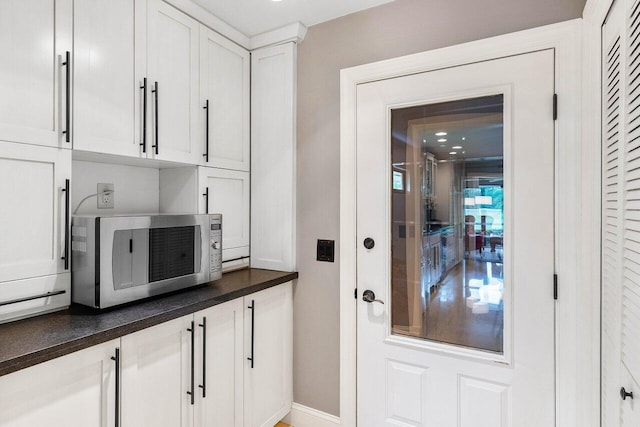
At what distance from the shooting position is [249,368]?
1.83 metres

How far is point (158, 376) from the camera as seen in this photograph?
1.39 m

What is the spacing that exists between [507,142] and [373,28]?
944mm

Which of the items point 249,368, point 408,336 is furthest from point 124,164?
point 408,336

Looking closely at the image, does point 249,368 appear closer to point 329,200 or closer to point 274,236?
point 274,236

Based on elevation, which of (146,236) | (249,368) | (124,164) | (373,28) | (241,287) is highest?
(373,28)

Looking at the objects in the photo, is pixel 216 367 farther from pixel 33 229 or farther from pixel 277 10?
pixel 277 10

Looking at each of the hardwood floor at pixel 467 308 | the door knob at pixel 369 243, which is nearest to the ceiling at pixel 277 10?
the door knob at pixel 369 243

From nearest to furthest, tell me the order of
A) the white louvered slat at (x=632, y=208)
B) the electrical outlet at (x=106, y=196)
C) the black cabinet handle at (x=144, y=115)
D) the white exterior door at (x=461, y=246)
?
the white louvered slat at (x=632, y=208) < the white exterior door at (x=461, y=246) < the black cabinet handle at (x=144, y=115) < the electrical outlet at (x=106, y=196)

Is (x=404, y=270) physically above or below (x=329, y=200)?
below

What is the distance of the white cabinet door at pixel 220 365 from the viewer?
5.13 ft

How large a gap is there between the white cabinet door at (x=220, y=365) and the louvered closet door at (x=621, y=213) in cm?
150

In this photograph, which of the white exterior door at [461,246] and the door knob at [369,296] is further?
the door knob at [369,296]

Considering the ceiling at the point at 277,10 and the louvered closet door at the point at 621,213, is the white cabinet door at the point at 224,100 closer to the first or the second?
the ceiling at the point at 277,10

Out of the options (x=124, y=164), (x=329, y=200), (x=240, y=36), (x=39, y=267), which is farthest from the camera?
(x=240, y=36)
